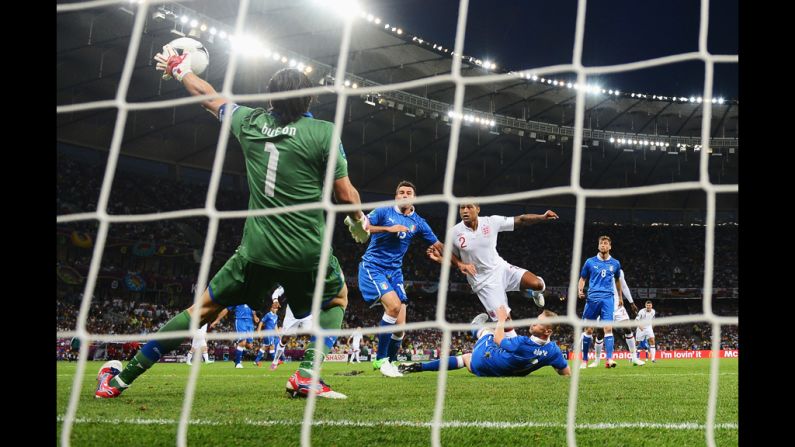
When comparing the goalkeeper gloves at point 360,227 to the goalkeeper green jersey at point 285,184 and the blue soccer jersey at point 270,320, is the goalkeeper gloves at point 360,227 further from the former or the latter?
the blue soccer jersey at point 270,320

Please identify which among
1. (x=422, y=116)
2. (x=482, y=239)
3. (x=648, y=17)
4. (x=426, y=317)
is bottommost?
(x=426, y=317)

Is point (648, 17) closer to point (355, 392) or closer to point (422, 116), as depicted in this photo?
point (422, 116)

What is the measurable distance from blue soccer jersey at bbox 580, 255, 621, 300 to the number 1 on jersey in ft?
22.1

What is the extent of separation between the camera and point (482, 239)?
23.3 ft

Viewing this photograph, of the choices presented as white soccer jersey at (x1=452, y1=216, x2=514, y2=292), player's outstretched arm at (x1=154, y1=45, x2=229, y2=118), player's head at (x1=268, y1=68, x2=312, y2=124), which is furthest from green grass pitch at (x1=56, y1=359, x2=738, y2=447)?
white soccer jersey at (x1=452, y1=216, x2=514, y2=292)

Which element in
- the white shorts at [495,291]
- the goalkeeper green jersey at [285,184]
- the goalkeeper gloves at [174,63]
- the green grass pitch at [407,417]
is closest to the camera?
the green grass pitch at [407,417]

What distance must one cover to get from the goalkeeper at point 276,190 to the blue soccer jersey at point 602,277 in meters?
6.45

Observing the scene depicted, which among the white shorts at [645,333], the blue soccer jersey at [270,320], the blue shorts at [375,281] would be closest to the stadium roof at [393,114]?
the white shorts at [645,333]

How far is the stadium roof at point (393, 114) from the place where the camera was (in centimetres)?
1695

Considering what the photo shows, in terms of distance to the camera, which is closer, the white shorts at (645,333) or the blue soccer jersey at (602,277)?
the blue soccer jersey at (602,277)
